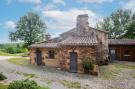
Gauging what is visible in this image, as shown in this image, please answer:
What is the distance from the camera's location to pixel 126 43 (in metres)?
28.3

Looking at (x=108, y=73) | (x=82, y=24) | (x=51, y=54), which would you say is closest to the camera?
(x=108, y=73)

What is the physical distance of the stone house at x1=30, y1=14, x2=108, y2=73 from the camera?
716 inches

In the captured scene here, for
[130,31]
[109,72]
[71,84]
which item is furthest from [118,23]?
[71,84]

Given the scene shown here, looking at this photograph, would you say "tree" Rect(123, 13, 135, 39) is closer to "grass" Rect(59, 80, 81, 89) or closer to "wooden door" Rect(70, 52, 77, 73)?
"wooden door" Rect(70, 52, 77, 73)

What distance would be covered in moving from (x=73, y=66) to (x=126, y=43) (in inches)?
544

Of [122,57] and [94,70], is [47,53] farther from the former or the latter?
[122,57]

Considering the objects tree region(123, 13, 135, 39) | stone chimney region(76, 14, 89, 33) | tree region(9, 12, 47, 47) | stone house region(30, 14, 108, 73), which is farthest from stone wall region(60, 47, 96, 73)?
tree region(9, 12, 47, 47)

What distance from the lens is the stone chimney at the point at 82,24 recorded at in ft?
70.3

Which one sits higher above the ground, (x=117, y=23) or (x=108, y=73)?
(x=117, y=23)

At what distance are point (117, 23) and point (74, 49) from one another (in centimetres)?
3634

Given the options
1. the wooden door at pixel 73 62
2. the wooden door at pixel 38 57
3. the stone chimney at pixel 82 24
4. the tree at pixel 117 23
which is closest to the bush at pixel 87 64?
the wooden door at pixel 73 62

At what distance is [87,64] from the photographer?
57.0ft

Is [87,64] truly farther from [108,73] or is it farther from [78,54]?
[108,73]

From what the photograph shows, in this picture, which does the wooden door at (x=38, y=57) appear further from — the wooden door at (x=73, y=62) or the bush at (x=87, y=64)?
the bush at (x=87, y=64)
